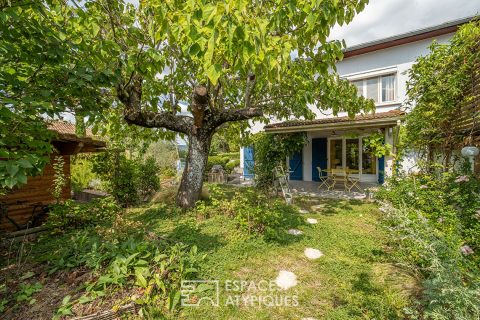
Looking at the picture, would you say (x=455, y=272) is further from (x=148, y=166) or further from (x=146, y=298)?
(x=148, y=166)

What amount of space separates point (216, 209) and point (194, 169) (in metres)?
1.37

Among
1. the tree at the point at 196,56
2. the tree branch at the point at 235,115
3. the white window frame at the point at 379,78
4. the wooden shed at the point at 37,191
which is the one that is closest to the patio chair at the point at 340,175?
the tree at the point at 196,56

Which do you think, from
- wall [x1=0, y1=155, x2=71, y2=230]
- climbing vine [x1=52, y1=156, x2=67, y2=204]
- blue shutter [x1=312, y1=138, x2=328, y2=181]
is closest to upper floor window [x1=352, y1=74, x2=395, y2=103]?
blue shutter [x1=312, y1=138, x2=328, y2=181]

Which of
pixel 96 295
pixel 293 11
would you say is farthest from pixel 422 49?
pixel 96 295

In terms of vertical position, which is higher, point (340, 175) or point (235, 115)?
point (235, 115)

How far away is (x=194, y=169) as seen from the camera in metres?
6.57

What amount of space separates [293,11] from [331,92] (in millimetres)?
3619

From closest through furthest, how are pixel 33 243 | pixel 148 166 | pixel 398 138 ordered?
1. pixel 33 243
2. pixel 398 138
3. pixel 148 166

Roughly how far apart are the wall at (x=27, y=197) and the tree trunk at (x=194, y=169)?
139 inches

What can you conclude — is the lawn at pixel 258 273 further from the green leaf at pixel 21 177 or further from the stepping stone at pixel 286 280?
the green leaf at pixel 21 177

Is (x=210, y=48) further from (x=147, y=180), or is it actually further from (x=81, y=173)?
(x=81, y=173)

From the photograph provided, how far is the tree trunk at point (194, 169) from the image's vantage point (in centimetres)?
649

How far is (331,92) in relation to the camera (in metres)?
5.58

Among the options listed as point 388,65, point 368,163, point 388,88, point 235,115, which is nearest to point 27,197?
point 235,115
